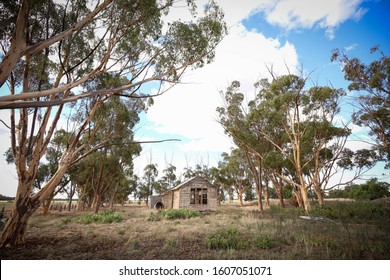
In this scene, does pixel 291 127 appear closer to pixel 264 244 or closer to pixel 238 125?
pixel 238 125

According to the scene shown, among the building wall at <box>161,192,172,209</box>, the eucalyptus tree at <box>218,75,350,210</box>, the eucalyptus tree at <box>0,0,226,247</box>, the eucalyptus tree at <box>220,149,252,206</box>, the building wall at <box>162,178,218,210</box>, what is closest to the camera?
the eucalyptus tree at <box>0,0,226,247</box>

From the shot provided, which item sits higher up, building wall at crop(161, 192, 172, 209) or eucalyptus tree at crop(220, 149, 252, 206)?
eucalyptus tree at crop(220, 149, 252, 206)

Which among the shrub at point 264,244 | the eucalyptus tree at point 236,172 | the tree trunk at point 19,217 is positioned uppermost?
the eucalyptus tree at point 236,172

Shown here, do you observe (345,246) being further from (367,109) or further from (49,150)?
(49,150)

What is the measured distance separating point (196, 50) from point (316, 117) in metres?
13.5

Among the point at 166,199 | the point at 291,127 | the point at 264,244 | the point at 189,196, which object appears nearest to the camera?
the point at 264,244

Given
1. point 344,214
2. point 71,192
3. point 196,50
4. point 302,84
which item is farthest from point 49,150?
point 344,214

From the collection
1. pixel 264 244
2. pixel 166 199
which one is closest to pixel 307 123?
pixel 264 244

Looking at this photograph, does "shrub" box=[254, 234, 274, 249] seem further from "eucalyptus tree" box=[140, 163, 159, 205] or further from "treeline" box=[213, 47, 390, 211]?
"eucalyptus tree" box=[140, 163, 159, 205]

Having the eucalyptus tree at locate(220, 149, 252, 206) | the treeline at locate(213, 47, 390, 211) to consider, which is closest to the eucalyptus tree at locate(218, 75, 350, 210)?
the treeline at locate(213, 47, 390, 211)

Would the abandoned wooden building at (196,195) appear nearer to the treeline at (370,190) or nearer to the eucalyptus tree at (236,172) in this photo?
the eucalyptus tree at (236,172)

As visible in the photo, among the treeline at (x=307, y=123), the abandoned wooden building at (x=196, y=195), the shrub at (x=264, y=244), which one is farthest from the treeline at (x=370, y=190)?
the shrub at (x=264, y=244)

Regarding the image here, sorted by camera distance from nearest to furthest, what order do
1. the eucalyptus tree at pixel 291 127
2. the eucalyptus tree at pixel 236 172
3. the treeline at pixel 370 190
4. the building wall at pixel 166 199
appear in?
the eucalyptus tree at pixel 291 127 → the building wall at pixel 166 199 → the treeline at pixel 370 190 → the eucalyptus tree at pixel 236 172

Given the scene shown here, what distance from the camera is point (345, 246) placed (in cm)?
638
